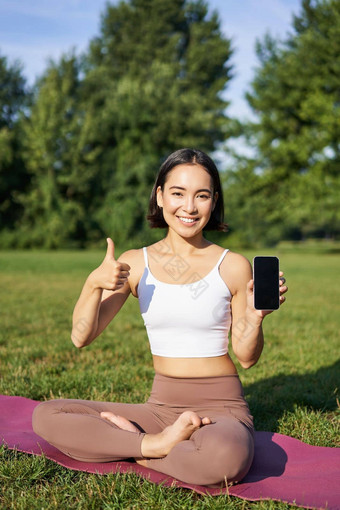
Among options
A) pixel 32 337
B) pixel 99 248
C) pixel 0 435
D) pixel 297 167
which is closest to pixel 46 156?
pixel 99 248

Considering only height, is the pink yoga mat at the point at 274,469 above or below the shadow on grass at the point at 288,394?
above

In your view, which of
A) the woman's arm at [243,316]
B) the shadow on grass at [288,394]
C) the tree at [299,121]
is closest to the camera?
the woman's arm at [243,316]

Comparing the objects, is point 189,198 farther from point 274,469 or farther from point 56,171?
point 56,171

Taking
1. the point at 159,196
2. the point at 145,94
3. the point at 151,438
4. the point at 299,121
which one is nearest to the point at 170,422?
the point at 151,438

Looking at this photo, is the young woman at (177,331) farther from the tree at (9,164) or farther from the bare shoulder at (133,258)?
the tree at (9,164)

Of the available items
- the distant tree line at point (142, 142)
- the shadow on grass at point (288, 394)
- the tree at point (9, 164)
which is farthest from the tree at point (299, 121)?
the shadow on grass at point (288, 394)

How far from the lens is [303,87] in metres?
32.0

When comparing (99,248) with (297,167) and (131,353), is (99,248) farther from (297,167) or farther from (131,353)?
(131,353)

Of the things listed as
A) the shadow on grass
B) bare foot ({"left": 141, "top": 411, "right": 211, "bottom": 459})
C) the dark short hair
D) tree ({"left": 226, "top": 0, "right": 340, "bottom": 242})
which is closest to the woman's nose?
the dark short hair

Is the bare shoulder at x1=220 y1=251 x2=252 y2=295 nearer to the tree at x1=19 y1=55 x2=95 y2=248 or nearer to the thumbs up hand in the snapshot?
the thumbs up hand

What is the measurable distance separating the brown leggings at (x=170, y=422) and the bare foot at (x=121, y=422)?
37mm

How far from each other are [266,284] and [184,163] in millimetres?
834

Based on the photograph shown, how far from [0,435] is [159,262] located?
139cm

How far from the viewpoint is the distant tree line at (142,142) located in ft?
103
